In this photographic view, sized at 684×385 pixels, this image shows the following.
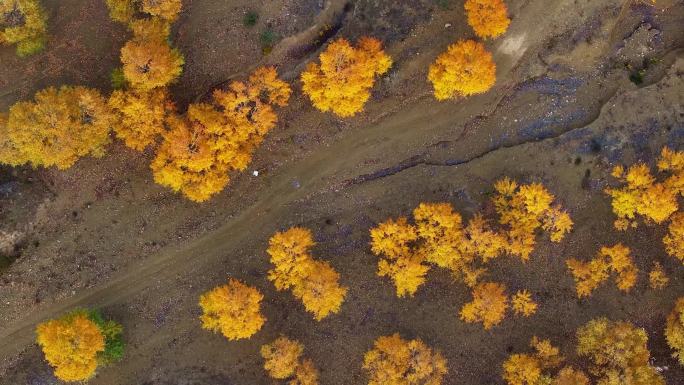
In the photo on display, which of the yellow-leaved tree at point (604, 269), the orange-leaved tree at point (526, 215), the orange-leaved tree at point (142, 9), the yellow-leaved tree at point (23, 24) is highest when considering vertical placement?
the yellow-leaved tree at point (23, 24)

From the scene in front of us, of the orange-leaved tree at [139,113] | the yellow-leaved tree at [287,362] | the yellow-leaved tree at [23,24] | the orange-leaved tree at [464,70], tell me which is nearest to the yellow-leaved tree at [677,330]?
the orange-leaved tree at [464,70]

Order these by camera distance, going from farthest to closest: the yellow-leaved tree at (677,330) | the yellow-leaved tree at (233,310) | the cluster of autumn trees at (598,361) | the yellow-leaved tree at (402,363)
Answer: the yellow-leaved tree at (677,330)
the yellow-leaved tree at (402,363)
the cluster of autumn trees at (598,361)
the yellow-leaved tree at (233,310)

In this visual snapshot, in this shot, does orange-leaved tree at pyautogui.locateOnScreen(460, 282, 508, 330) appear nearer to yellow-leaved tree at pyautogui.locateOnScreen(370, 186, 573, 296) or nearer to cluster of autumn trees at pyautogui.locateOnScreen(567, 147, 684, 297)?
yellow-leaved tree at pyautogui.locateOnScreen(370, 186, 573, 296)

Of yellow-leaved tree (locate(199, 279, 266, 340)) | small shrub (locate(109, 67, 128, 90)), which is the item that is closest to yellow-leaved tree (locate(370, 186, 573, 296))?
yellow-leaved tree (locate(199, 279, 266, 340))

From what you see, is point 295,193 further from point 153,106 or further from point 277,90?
point 153,106

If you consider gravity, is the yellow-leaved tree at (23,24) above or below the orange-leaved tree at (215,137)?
above

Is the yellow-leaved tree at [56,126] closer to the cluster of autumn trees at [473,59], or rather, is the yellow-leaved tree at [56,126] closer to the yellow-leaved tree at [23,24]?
the yellow-leaved tree at [23,24]

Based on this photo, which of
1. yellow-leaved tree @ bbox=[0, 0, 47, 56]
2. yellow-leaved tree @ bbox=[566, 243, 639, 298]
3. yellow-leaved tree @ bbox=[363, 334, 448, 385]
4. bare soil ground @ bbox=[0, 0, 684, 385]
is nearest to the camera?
yellow-leaved tree @ bbox=[363, 334, 448, 385]
